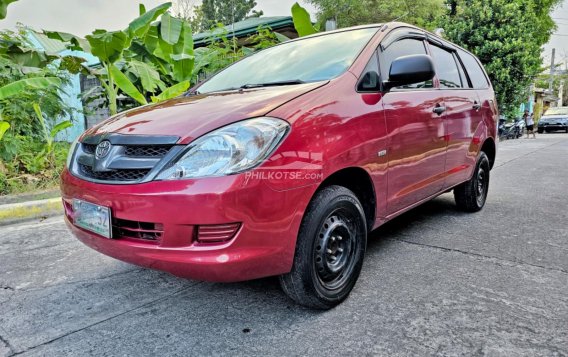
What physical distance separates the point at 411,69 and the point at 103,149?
5.89 feet

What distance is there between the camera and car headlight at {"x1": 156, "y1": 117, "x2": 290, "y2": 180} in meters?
1.74

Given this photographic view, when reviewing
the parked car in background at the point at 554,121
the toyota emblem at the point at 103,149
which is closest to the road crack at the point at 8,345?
the toyota emblem at the point at 103,149

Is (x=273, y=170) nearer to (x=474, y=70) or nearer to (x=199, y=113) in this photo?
(x=199, y=113)

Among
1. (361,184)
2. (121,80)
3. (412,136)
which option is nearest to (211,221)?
(361,184)

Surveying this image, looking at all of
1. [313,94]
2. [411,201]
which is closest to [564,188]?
[411,201]

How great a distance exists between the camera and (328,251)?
2174mm

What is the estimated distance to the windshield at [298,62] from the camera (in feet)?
8.19

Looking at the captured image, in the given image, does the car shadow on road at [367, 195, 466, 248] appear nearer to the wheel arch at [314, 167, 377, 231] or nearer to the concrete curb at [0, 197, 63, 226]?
the wheel arch at [314, 167, 377, 231]

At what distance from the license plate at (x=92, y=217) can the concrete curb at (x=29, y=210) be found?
2.70 meters

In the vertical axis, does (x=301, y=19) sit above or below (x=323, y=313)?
above

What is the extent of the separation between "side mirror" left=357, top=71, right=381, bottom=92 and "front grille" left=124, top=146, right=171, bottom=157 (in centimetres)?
119

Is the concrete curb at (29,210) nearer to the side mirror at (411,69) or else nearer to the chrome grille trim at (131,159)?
the chrome grille trim at (131,159)

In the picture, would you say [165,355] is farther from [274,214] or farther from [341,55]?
[341,55]

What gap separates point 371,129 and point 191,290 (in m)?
1.47
